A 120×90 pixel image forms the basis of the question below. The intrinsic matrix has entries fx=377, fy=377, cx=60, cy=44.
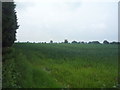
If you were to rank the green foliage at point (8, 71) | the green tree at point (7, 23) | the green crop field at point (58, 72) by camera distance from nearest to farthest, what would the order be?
the green foliage at point (8, 71) → the green crop field at point (58, 72) → the green tree at point (7, 23)

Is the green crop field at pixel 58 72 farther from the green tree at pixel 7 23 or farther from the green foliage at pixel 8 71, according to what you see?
the green tree at pixel 7 23

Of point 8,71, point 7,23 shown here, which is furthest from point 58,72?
point 8,71

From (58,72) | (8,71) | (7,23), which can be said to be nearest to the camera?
(8,71)

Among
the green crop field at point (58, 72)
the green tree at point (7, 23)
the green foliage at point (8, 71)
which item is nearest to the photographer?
the green foliage at point (8, 71)

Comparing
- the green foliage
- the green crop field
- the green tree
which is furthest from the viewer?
the green tree

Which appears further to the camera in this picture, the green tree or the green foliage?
the green tree

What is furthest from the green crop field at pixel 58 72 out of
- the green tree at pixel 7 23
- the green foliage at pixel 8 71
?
the green tree at pixel 7 23

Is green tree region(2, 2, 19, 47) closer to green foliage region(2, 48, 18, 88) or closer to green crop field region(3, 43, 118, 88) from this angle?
green foliage region(2, 48, 18, 88)

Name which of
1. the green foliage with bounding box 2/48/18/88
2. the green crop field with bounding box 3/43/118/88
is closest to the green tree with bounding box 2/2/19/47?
the green foliage with bounding box 2/48/18/88

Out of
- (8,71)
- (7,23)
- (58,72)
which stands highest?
(7,23)

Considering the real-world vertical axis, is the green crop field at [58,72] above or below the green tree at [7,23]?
below

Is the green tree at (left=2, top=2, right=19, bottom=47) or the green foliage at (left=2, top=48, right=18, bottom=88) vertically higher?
the green tree at (left=2, top=2, right=19, bottom=47)

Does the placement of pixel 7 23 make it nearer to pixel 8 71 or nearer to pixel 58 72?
pixel 8 71

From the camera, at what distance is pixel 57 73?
72.9 ft
